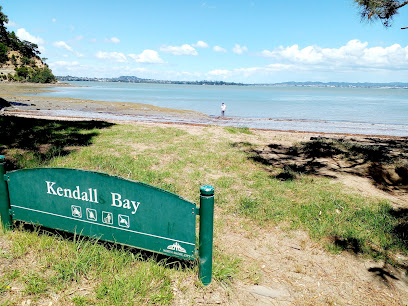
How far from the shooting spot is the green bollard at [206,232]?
8.42 feet

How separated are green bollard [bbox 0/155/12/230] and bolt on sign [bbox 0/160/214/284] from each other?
6 centimetres

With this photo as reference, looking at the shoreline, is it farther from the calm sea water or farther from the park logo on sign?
the park logo on sign

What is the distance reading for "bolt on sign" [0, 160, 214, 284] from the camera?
271 centimetres

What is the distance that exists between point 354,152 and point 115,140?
7.41 m

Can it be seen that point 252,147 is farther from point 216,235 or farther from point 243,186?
point 216,235

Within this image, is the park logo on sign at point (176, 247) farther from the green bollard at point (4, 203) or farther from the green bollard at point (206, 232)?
the green bollard at point (4, 203)

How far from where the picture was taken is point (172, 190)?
5.65m

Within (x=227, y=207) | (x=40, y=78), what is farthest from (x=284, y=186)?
(x=40, y=78)

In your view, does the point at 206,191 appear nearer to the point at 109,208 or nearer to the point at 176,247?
the point at 176,247

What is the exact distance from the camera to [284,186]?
604 cm

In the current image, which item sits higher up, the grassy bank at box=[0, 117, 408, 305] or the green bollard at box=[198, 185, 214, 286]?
the green bollard at box=[198, 185, 214, 286]

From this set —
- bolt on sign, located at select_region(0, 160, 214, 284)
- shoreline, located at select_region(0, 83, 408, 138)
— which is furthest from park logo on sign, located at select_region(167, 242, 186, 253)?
→ shoreline, located at select_region(0, 83, 408, 138)

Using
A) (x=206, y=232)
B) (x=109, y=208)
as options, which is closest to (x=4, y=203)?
(x=109, y=208)

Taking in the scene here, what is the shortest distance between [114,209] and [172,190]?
280 centimetres
